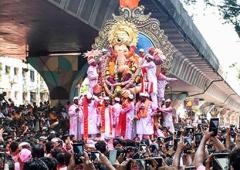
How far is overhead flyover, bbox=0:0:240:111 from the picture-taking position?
17.2 meters

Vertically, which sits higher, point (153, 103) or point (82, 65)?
point (82, 65)

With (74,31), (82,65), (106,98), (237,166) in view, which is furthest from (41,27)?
(237,166)

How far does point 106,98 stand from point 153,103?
136 centimetres

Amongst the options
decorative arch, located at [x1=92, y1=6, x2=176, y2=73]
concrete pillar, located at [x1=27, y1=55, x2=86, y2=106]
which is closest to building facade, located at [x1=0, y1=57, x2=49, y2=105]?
concrete pillar, located at [x1=27, y1=55, x2=86, y2=106]

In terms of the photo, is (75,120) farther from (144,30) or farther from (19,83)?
(19,83)

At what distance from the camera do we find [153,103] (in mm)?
17734

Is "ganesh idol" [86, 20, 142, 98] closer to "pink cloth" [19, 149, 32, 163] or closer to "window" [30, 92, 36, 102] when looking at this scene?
"pink cloth" [19, 149, 32, 163]

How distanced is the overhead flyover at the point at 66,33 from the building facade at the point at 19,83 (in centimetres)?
2886

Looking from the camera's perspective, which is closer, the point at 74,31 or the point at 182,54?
the point at 74,31

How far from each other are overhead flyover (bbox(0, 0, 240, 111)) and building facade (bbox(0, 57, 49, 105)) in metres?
28.9

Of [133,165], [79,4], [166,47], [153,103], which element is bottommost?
[133,165]

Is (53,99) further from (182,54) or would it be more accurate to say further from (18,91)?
(18,91)

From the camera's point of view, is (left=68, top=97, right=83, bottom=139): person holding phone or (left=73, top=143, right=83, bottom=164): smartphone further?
(left=68, top=97, right=83, bottom=139): person holding phone

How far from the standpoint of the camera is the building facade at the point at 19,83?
62.5 metres
